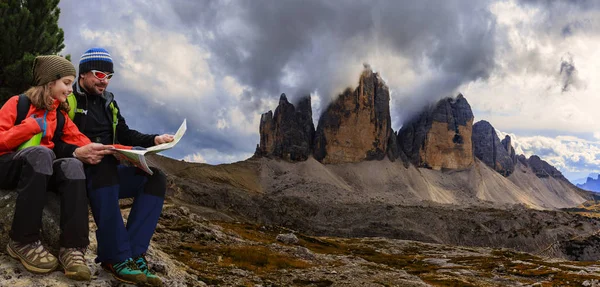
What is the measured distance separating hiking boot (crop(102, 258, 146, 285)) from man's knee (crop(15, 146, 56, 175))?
6.08 ft

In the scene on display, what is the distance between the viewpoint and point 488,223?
128 meters

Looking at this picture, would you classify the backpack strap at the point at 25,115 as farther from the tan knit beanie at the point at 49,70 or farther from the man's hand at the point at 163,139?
the man's hand at the point at 163,139

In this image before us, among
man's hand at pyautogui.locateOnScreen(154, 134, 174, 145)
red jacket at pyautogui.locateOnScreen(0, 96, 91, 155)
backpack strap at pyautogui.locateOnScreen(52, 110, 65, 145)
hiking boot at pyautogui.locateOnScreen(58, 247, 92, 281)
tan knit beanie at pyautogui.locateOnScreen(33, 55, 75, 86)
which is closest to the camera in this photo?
red jacket at pyautogui.locateOnScreen(0, 96, 91, 155)

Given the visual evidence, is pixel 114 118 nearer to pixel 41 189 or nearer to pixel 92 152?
pixel 92 152

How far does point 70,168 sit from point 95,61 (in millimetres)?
2155

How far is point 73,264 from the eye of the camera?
212 inches

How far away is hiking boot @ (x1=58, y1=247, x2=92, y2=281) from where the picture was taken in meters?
5.39

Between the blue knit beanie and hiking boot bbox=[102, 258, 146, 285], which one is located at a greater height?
the blue knit beanie

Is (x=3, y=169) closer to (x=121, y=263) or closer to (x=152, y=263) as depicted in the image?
(x=121, y=263)

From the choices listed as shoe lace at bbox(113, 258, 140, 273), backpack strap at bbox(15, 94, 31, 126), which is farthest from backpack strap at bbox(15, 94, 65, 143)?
shoe lace at bbox(113, 258, 140, 273)

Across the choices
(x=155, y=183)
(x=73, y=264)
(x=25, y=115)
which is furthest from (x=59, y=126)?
(x=73, y=264)

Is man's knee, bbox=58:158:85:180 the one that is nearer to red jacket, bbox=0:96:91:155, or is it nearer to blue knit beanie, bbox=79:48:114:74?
red jacket, bbox=0:96:91:155

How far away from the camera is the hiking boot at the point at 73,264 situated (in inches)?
212

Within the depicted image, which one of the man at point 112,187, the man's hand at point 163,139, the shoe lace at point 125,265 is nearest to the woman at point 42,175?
the man at point 112,187
